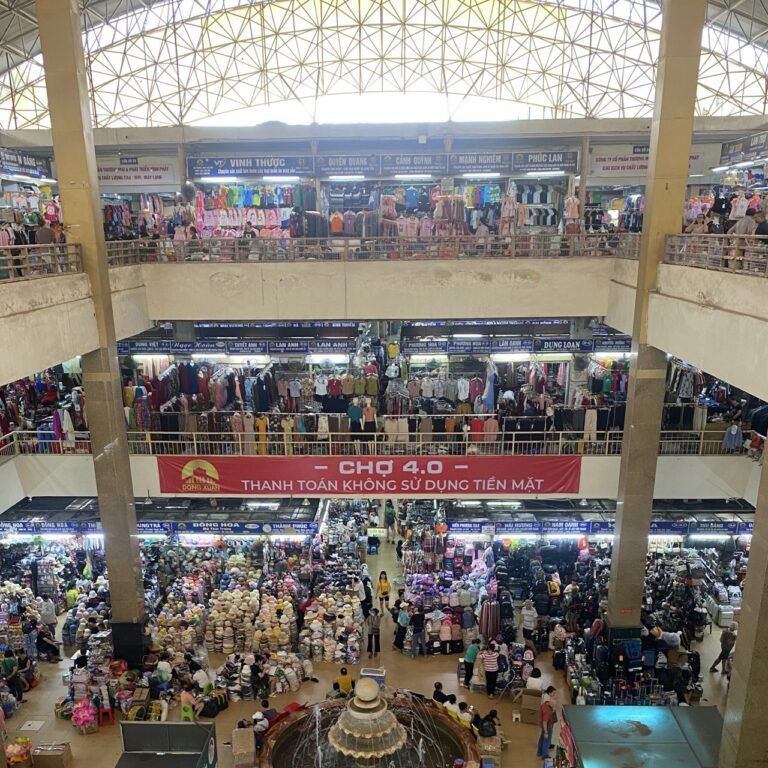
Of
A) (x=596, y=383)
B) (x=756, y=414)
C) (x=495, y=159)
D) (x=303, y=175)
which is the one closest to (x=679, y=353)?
(x=756, y=414)

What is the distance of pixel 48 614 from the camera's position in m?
13.0

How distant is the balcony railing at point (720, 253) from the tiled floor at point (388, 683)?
25.1 ft

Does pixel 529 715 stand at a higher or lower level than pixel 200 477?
lower

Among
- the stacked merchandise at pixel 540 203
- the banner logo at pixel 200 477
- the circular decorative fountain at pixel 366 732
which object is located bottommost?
the circular decorative fountain at pixel 366 732

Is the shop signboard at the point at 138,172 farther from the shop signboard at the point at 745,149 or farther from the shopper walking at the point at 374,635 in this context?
the shop signboard at the point at 745,149

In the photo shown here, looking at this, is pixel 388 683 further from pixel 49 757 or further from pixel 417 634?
pixel 49 757

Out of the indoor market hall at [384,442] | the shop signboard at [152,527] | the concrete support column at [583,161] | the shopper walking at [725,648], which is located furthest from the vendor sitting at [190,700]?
the concrete support column at [583,161]

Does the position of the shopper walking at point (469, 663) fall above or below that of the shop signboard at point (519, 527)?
below

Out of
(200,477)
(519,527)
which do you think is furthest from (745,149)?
(200,477)

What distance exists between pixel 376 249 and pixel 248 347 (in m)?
4.33

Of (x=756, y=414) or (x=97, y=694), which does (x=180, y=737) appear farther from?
(x=756, y=414)

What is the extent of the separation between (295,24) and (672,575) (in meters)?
31.1

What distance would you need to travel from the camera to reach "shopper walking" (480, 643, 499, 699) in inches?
440

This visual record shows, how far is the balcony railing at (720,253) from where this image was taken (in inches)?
311
